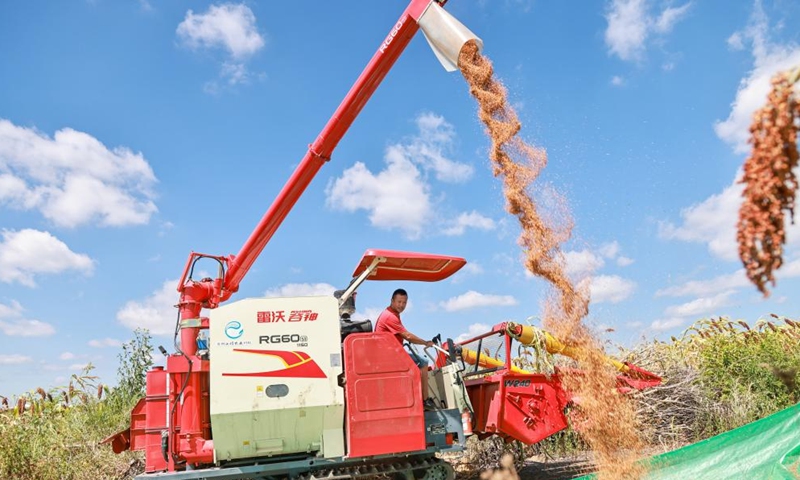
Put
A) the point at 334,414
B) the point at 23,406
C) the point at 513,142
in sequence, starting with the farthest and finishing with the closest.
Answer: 1. the point at 23,406
2. the point at 513,142
3. the point at 334,414

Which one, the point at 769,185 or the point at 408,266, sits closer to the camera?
the point at 769,185

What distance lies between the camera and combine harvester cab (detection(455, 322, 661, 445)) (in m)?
6.98

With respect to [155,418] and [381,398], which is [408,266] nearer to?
[381,398]

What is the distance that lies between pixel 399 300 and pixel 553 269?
1.62 m

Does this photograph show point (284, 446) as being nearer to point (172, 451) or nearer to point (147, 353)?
point (172, 451)

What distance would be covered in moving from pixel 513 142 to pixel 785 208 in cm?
413

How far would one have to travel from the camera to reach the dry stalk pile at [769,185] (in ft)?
9.78

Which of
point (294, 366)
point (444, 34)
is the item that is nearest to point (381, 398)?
point (294, 366)

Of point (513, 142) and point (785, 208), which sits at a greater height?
point (513, 142)

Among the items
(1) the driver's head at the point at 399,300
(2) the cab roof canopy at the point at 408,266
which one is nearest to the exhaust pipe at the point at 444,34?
(2) the cab roof canopy at the point at 408,266

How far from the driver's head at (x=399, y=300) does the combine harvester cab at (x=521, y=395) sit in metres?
0.72

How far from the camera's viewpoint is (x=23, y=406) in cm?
955

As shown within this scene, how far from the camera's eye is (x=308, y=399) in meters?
6.24

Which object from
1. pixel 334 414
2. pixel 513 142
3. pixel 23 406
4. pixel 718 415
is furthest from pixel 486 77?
pixel 23 406
